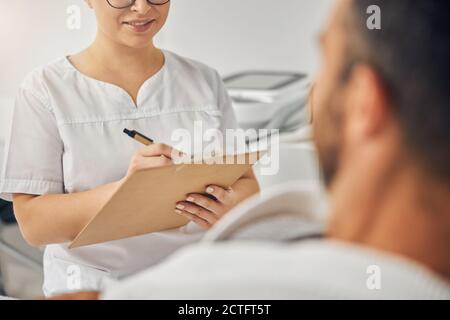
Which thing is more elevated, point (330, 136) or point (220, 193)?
point (330, 136)

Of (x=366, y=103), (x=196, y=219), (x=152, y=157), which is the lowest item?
(x=196, y=219)

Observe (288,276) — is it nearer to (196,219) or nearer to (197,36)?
(196,219)

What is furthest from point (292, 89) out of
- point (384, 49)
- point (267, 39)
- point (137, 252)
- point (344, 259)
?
point (344, 259)

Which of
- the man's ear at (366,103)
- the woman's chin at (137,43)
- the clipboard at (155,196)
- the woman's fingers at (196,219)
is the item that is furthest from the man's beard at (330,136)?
the woman's chin at (137,43)

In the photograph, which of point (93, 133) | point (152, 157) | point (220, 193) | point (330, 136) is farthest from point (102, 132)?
point (330, 136)

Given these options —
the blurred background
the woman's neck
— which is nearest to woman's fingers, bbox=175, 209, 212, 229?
the blurred background

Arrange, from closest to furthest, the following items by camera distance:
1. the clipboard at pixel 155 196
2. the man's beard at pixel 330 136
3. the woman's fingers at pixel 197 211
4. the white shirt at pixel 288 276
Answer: the white shirt at pixel 288 276 → the man's beard at pixel 330 136 → the clipboard at pixel 155 196 → the woman's fingers at pixel 197 211

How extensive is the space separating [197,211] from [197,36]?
12.4 inches

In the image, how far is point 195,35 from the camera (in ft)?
4.39

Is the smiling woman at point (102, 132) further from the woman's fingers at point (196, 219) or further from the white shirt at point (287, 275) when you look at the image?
the white shirt at point (287, 275)

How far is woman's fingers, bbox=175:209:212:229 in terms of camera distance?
1254 millimetres

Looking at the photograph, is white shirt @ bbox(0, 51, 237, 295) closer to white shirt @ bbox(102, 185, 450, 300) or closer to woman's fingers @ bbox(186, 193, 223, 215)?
woman's fingers @ bbox(186, 193, 223, 215)

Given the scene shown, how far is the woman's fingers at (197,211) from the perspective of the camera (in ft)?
4.09

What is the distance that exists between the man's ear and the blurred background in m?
0.49
